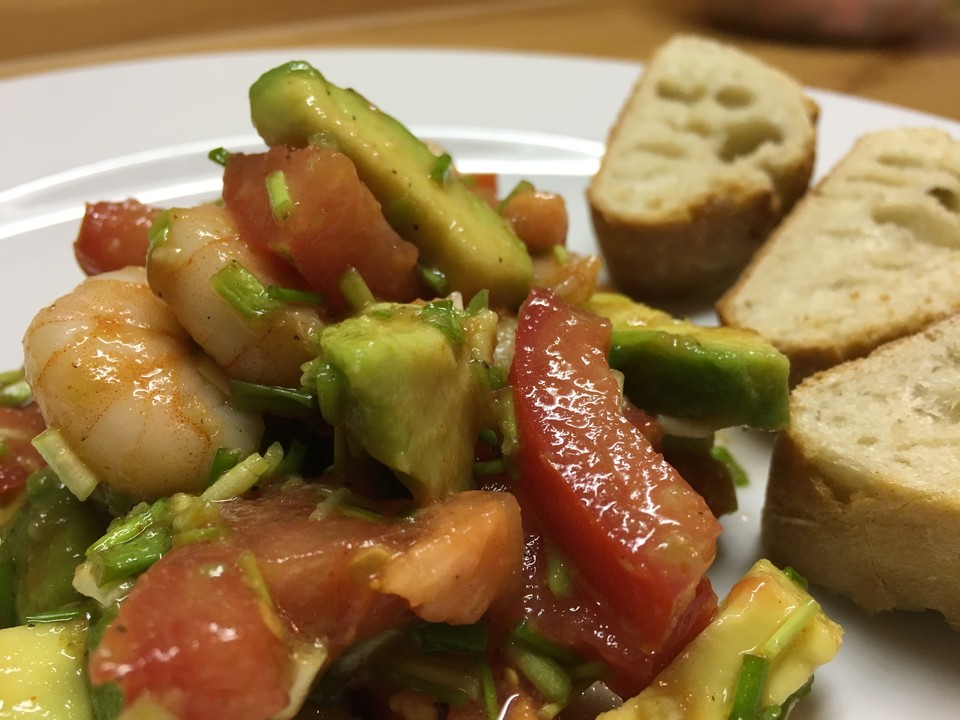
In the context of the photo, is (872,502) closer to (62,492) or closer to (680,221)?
(680,221)

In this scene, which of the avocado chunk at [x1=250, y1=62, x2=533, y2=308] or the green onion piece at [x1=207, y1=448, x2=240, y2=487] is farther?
the avocado chunk at [x1=250, y1=62, x2=533, y2=308]

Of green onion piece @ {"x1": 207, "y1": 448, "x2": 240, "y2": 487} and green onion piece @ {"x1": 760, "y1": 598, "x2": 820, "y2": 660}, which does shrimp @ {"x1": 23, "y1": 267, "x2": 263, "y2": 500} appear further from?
green onion piece @ {"x1": 760, "y1": 598, "x2": 820, "y2": 660}

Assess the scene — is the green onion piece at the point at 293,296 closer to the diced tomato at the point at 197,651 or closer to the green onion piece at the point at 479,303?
the green onion piece at the point at 479,303

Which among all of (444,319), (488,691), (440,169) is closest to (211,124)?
(440,169)

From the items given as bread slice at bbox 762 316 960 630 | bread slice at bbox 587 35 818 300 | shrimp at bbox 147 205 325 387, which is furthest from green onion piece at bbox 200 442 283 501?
bread slice at bbox 587 35 818 300

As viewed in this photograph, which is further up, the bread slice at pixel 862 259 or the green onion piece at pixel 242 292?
the green onion piece at pixel 242 292

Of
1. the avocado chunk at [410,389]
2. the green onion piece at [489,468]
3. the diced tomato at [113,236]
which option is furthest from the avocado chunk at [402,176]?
the diced tomato at [113,236]

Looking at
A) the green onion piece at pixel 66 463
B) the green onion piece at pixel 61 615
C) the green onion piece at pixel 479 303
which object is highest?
the green onion piece at pixel 479 303
